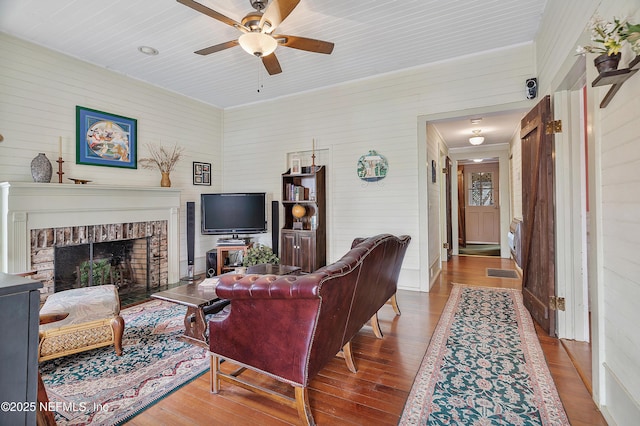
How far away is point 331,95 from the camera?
→ 4938mm

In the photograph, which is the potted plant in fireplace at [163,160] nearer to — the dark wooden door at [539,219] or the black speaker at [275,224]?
the black speaker at [275,224]

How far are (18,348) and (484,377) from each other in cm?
254

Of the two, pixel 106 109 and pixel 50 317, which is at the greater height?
pixel 106 109

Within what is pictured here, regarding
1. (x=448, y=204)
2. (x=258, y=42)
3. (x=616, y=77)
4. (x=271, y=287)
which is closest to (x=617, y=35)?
(x=616, y=77)

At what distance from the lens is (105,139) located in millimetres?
4168

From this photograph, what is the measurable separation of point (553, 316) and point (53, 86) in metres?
6.01

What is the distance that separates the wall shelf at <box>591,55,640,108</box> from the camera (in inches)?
53.6

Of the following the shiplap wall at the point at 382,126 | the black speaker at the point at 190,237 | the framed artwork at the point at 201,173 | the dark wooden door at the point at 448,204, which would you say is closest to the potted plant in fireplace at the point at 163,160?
the framed artwork at the point at 201,173

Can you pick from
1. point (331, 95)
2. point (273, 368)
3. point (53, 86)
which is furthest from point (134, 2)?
point (273, 368)

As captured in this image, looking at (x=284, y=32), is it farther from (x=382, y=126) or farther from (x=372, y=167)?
(x=372, y=167)

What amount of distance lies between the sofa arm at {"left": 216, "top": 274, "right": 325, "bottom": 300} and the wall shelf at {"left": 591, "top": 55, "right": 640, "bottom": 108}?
169 cm

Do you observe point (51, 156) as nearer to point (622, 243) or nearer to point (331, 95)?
point (331, 95)

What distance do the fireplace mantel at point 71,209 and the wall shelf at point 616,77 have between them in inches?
190

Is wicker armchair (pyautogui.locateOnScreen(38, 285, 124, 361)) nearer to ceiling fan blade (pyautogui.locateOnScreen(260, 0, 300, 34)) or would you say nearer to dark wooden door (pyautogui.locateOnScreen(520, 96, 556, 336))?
ceiling fan blade (pyautogui.locateOnScreen(260, 0, 300, 34))
